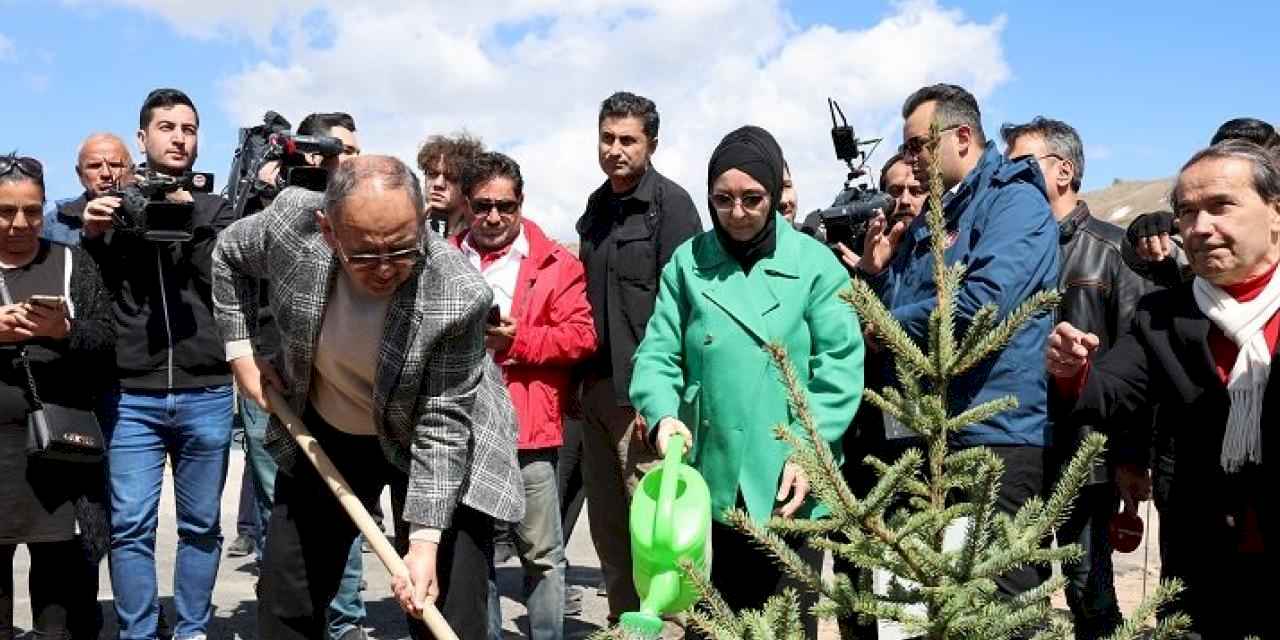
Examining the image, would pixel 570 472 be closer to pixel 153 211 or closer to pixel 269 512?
pixel 269 512

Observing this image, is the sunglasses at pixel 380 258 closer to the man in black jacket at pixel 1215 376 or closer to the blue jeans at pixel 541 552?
the man in black jacket at pixel 1215 376

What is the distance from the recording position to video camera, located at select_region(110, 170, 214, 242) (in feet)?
15.4

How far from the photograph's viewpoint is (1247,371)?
2.65 meters

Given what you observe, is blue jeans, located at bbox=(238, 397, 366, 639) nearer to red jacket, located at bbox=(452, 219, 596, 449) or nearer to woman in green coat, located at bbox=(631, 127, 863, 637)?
red jacket, located at bbox=(452, 219, 596, 449)

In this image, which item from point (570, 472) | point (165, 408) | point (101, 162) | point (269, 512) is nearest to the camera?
point (165, 408)

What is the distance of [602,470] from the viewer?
4.95 meters

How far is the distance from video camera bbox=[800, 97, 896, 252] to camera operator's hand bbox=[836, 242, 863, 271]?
0.07 metres

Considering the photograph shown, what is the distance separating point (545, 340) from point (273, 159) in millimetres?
1374

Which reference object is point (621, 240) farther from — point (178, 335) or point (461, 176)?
point (178, 335)

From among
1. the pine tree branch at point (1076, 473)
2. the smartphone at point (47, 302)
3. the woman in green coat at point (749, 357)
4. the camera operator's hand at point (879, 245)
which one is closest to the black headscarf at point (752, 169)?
the woman in green coat at point (749, 357)

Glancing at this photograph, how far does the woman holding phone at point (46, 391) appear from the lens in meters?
4.38

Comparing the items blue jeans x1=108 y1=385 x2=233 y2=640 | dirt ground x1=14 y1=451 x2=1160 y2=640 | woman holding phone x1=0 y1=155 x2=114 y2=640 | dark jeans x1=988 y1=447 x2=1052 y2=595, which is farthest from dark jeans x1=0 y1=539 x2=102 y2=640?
dark jeans x1=988 y1=447 x2=1052 y2=595

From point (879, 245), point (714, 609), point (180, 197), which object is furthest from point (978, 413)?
point (180, 197)

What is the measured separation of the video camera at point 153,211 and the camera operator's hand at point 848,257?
241cm
